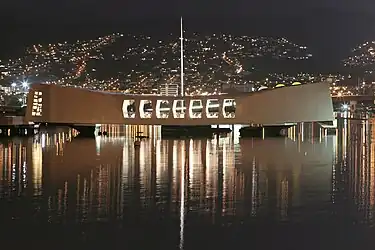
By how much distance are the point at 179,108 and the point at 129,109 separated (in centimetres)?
347

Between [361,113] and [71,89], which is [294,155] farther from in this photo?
[361,113]

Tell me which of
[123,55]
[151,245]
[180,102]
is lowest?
[151,245]

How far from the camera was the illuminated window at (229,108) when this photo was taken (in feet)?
137

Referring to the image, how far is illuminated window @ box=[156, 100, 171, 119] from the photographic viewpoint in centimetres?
4266

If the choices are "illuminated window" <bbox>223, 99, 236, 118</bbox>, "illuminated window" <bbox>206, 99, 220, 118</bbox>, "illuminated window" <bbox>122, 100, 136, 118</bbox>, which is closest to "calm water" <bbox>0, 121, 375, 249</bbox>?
"illuminated window" <bbox>223, 99, 236, 118</bbox>

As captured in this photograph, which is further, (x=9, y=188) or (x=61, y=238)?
(x=9, y=188)

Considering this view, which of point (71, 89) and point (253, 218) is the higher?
point (71, 89)

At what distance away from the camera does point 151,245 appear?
7.95 metres

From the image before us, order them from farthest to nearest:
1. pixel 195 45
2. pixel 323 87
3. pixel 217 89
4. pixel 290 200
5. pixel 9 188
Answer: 1. pixel 195 45
2. pixel 217 89
3. pixel 323 87
4. pixel 9 188
5. pixel 290 200

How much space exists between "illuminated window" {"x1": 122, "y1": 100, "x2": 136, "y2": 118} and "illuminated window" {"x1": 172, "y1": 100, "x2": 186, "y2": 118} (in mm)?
2797

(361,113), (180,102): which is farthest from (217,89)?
(361,113)

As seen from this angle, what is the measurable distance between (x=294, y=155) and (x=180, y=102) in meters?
21.4

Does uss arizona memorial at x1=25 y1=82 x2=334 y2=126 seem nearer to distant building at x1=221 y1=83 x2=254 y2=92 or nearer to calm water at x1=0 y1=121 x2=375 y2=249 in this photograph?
distant building at x1=221 y1=83 x2=254 y2=92

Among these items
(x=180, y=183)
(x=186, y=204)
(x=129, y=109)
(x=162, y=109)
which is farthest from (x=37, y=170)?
(x=162, y=109)
